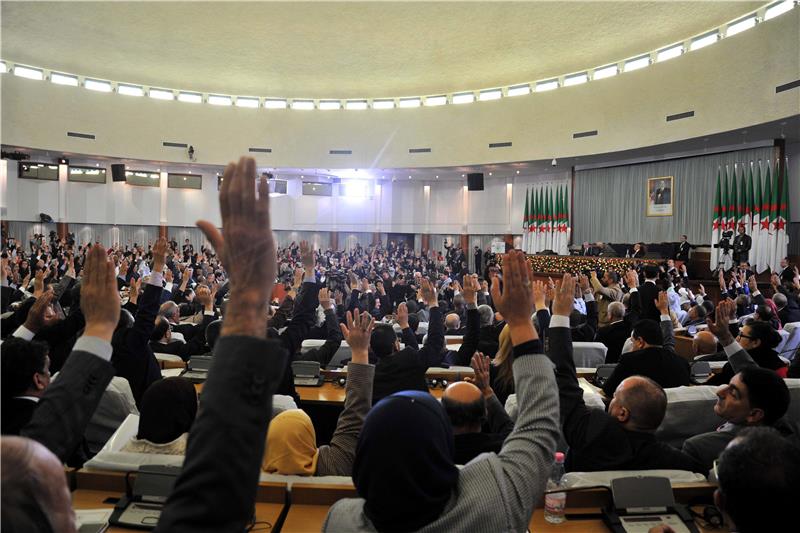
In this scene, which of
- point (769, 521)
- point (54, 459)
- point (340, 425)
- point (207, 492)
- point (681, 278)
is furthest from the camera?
point (681, 278)

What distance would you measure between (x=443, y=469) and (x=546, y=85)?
19.2 meters

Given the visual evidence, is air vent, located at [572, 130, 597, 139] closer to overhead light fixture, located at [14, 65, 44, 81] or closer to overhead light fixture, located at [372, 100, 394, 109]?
overhead light fixture, located at [372, 100, 394, 109]

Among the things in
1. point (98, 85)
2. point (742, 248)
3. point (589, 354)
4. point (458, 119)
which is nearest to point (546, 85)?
point (458, 119)

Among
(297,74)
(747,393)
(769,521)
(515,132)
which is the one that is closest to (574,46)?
(515,132)

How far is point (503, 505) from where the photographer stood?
4.25ft

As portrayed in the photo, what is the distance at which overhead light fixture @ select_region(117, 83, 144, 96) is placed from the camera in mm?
20391

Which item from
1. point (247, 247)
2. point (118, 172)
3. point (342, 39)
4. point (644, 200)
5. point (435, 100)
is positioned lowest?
point (247, 247)

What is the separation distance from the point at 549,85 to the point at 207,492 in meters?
19.7

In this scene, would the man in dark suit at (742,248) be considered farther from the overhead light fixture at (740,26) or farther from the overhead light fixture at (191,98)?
the overhead light fixture at (191,98)

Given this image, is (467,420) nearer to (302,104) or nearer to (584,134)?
(584,134)

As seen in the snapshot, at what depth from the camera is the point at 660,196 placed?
1727 centimetres

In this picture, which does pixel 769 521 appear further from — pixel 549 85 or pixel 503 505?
pixel 549 85

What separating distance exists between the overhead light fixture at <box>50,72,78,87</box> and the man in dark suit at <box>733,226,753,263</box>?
21586mm

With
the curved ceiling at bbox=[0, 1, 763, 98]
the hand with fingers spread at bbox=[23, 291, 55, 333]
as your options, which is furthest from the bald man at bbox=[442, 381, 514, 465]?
the curved ceiling at bbox=[0, 1, 763, 98]
